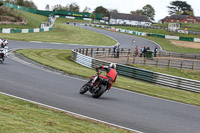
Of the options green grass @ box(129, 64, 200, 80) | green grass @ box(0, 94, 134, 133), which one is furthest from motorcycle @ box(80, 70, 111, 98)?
green grass @ box(129, 64, 200, 80)

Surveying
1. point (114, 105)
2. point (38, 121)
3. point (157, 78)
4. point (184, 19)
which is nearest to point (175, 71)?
point (157, 78)

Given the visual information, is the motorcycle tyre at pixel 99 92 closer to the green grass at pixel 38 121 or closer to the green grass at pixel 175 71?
the green grass at pixel 38 121

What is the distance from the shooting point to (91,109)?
11.8 metres

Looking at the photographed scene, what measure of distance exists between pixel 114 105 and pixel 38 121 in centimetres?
490

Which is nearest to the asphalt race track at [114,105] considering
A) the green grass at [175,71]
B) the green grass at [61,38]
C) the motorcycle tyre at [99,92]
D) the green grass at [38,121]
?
the motorcycle tyre at [99,92]

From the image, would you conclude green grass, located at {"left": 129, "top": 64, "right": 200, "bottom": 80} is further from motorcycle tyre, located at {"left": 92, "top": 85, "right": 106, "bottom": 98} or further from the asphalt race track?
motorcycle tyre, located at {"left": 92, "top": 85, "right": 106, "bottom": 98}

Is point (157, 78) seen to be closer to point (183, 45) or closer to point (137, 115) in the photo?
point (137, 115)

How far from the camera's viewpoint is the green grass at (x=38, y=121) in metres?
7.52

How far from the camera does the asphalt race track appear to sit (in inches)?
425

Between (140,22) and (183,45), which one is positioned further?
(140,22)

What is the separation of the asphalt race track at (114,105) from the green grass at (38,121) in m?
0.93

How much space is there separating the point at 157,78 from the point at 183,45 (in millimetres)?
46947

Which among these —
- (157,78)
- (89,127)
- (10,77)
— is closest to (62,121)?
(89,127)

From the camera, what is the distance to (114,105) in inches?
512
